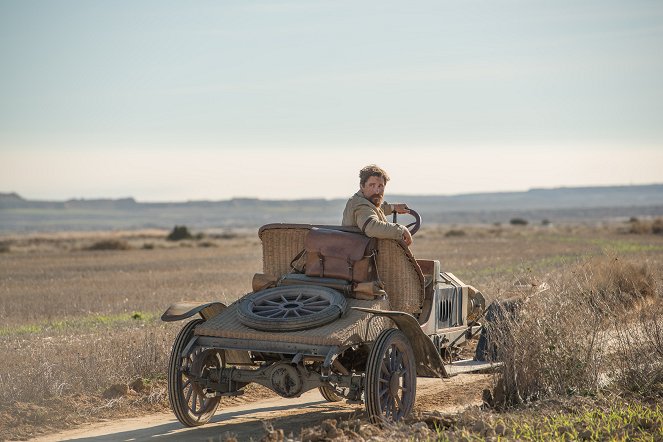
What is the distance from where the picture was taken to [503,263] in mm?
32688

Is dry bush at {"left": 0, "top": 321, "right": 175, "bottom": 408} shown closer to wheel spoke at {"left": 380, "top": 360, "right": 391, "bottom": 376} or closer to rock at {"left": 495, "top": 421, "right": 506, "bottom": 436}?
wheel spoke at {"left": 380, "top": 360, "right": 391, "bottom": 376}

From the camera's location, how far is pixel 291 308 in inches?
351

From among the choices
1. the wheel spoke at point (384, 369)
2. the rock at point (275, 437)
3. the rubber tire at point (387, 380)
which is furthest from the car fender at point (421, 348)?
the rock at point (275, 437)

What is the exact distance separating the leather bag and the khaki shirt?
0.15 m

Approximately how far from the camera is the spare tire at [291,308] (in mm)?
8648

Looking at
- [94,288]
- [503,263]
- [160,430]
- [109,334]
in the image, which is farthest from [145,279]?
[160,430]

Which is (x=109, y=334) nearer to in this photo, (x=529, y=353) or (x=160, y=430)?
(x=160, y=430)

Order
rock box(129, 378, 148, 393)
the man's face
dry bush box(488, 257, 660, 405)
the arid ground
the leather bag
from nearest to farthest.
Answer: the leather bag < the man's face < dry bush box(488, 257, 660, 405) < the arid ground < rock box(129, 378, 148, 393)

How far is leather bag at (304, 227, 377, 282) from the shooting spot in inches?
367

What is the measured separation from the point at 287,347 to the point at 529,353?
101 inches

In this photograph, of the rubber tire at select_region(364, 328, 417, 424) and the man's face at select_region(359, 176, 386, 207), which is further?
the man's face at select_region(359, 176, 386, 207)

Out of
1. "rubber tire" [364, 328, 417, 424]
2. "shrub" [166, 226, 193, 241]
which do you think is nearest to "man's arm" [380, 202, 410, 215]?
"rubber tire" [364, 328, 417, 424]

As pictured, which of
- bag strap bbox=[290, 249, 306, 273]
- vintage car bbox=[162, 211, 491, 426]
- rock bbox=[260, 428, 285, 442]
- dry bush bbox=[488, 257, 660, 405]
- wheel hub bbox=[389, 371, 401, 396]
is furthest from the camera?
bag strap bbox=[290, 249, 306, 273]

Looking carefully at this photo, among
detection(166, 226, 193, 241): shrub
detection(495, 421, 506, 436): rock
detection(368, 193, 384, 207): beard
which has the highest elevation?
detection(368, 193, 384, 207): beard
